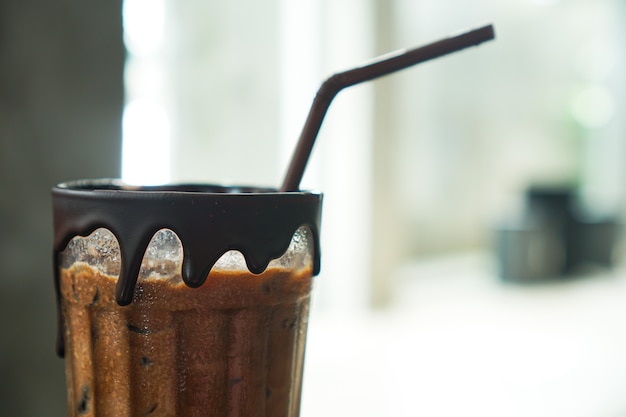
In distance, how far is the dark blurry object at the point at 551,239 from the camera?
203cm

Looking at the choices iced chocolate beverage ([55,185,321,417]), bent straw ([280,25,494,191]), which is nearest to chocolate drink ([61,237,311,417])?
iced chocolate beverage ([55,185,321,417])

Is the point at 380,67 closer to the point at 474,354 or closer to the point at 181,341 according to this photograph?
the point at 181,341

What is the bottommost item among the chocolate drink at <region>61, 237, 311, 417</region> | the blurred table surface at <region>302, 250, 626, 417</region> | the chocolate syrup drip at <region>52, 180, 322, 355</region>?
the blurred table surface at <region>302, 250, 626, 417</region>

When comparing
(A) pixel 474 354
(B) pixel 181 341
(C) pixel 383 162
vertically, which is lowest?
(A) pixel 474 354

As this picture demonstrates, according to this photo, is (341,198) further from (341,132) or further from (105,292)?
(105,292)

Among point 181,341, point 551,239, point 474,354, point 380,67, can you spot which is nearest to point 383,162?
point 474,354

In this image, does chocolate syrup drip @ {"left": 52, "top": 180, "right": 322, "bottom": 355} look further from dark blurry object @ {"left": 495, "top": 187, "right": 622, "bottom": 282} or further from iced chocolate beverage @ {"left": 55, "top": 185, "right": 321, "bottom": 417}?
dark blurry object @ {"left": 495, "top": 187, "right": 622, "bottom": 282}

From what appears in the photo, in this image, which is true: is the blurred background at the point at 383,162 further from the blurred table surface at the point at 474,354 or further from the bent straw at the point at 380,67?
the bent straw at the point at 380,67

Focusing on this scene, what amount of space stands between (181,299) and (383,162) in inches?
49.7

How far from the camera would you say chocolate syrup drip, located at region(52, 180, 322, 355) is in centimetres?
41

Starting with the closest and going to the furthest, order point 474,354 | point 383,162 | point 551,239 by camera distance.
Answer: point 474,354 → point 383,162 → point 551,239

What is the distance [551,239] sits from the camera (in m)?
2.10

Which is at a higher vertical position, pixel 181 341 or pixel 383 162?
pixel 383 162

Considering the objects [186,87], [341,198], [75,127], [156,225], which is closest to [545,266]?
[341,198]
